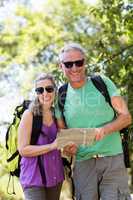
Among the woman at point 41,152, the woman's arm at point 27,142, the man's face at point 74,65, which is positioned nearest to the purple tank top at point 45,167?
the woman at point 41,152

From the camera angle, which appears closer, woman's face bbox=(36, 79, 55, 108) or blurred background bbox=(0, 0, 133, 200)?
woman's face bbox=(36, 79, 55, 108)

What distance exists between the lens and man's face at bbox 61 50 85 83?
3949mm

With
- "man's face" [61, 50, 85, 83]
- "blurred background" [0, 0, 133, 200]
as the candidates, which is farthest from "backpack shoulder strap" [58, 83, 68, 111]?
"blurred background" [0, 0, 133, 200]

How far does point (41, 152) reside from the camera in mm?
3850

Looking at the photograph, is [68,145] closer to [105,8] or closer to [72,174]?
[72,174]

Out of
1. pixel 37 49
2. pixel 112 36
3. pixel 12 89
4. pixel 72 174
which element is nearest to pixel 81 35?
pixel 37 49

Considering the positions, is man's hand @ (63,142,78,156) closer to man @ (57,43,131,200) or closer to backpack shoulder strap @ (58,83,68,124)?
man @ (57,43,131,200)

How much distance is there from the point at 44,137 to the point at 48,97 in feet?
0.99

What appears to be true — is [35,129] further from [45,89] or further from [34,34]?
[34,34]

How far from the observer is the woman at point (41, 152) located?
3.91 m

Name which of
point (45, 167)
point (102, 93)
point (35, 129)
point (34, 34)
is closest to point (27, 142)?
point (35, 129)

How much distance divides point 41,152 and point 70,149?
0.75 feet

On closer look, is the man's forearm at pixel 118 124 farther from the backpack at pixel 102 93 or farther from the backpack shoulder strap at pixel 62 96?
the backpack shoulder strap at pixel 62 96

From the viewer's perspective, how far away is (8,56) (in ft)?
87.2
